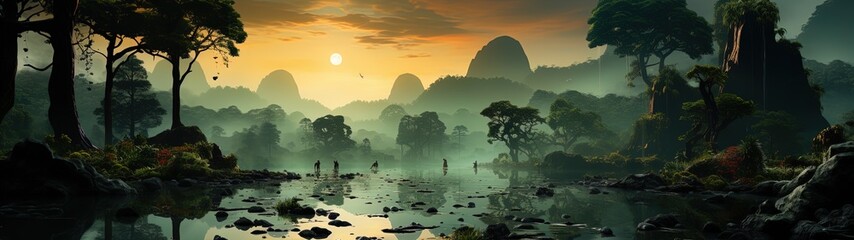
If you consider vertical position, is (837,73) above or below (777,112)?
above

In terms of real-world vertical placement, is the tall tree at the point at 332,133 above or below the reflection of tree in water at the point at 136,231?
above

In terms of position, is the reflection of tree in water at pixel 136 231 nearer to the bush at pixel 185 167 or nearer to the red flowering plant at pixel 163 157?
the bush at pixel 185 167

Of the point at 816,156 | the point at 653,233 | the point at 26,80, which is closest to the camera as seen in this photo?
the point at 653,233

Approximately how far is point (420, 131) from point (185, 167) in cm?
10528

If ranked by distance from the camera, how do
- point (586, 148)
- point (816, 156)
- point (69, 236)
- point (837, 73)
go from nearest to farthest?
point (69, 236) → point (816, 156) → point (586, 148) → point (837, 73)

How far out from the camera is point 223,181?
29.5m

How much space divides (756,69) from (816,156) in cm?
3787

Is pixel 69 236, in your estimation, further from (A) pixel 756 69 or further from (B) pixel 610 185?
(A) pixel 756 69

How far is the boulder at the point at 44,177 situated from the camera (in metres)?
17.1

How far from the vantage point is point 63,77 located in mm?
29703

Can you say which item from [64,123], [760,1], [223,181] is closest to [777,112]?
[760,1]

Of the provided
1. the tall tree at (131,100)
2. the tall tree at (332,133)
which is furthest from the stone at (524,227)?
the tall tree at (332,133)

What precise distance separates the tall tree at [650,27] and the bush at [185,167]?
2217 inches

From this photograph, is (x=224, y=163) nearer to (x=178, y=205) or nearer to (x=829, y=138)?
(x=178, y=205)
